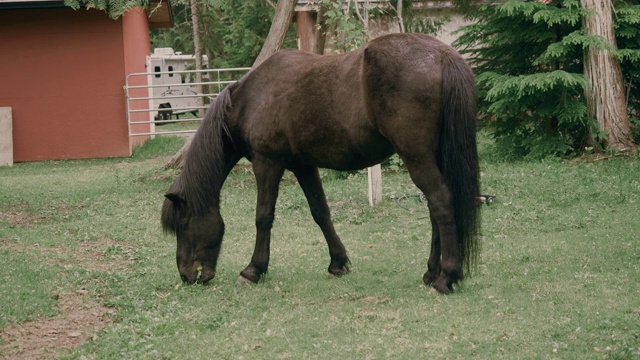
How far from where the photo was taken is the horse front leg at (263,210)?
7.41 meters

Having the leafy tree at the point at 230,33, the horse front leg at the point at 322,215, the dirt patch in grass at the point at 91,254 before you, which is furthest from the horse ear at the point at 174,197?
the leafy tree at the point at 230,33

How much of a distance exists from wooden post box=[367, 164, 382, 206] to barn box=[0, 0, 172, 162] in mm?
10403

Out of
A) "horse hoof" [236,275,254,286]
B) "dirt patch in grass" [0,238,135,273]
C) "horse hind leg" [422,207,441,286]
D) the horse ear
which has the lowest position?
"dirt patch in grass" [0,238,135,273]

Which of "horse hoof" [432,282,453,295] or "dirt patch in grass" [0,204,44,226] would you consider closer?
"horse hoof" [432,282,453,295]

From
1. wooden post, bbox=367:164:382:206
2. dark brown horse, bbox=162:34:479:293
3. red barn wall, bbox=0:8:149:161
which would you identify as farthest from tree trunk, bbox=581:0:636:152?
red barn wall, bbox=0:8:149:161

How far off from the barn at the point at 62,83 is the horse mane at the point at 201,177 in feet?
43.0

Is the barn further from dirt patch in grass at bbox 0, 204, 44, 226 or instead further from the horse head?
the horse head

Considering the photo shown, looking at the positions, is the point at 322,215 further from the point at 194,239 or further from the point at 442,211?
the point at 442,211

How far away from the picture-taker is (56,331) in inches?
243

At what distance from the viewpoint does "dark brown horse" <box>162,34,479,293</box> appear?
244 inches

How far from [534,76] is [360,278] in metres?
6.92

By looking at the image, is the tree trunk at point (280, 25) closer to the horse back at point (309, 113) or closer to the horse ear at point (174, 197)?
the horse back at point (309, 113)

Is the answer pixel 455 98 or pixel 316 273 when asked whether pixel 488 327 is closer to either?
pixel 455 98

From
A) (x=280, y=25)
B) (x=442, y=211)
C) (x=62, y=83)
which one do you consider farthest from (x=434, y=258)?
(x=62, y=83)
